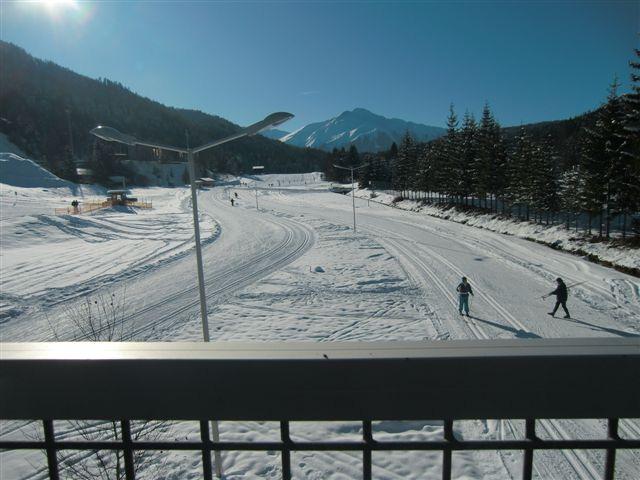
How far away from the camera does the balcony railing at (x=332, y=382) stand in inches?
48.8

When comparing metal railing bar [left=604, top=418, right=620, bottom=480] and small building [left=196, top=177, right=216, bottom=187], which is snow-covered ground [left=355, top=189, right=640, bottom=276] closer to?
metal railing bar [left=604, top=418, right=620, bottom=480]

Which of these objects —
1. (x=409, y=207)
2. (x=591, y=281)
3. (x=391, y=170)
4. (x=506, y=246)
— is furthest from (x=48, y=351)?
(x=391, y=170)

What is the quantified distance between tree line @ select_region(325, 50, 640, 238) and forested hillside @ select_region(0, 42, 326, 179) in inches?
2603

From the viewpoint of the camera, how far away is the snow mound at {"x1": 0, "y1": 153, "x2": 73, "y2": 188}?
6650cm

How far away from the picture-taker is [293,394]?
1.28m

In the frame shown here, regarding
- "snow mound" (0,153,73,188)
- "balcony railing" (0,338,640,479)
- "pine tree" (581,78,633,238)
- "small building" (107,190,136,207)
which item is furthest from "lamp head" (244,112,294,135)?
"snow mound" (0,153,73,188)

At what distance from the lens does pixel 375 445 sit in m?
1.40

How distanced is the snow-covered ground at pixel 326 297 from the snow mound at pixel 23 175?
43967 millimetres

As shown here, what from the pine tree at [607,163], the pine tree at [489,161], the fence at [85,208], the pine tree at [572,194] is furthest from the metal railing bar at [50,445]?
the fence at [85,208]

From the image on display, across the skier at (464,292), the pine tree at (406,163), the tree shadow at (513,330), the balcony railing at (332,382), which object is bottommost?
the tree shadow at (513,330)

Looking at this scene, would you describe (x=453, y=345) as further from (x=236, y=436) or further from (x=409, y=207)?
(x=409, y=207)

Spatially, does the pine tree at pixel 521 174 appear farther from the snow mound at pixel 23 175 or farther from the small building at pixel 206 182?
the small building at pixel 206 182

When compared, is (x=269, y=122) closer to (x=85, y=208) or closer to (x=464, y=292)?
(x=464, y=292)

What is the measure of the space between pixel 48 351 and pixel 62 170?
321 ft
